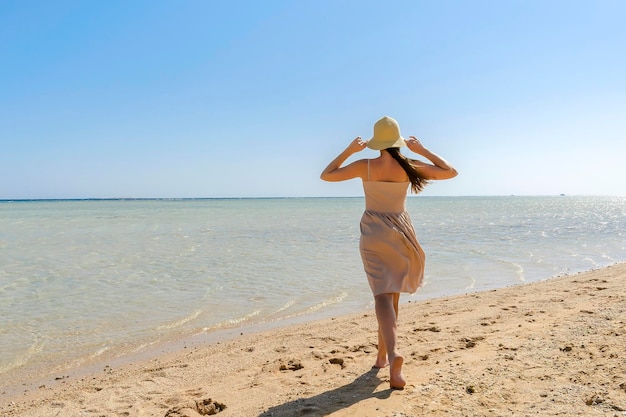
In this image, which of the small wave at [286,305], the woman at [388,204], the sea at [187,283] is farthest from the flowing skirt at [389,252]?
the small wave at [286,305]

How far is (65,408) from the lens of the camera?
4090mm

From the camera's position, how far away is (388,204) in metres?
3.83

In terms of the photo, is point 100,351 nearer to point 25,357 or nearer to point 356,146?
point 25,357

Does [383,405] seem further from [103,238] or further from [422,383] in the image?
[103,238]

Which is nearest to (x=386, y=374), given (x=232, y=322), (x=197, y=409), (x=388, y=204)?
(x=388, y=204)

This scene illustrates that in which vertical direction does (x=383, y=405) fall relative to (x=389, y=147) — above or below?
below

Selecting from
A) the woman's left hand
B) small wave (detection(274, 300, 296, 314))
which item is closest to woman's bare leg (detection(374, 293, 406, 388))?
the woman's left hand

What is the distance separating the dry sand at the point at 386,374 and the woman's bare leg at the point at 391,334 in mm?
106

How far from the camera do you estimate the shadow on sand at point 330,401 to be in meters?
3.38

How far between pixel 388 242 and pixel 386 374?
1151 mm

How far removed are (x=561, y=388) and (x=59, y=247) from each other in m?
16.5

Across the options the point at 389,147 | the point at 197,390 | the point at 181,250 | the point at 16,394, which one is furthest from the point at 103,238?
the point at 389,147

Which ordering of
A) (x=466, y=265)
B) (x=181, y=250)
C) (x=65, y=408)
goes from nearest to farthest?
1. (x=65, y=408)
2. (x=466, y=265)
3. (x=181, y=250)

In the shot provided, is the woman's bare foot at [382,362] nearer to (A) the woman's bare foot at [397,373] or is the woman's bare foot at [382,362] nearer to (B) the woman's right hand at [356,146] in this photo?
(A) the woman's bare foot at [397,373]
